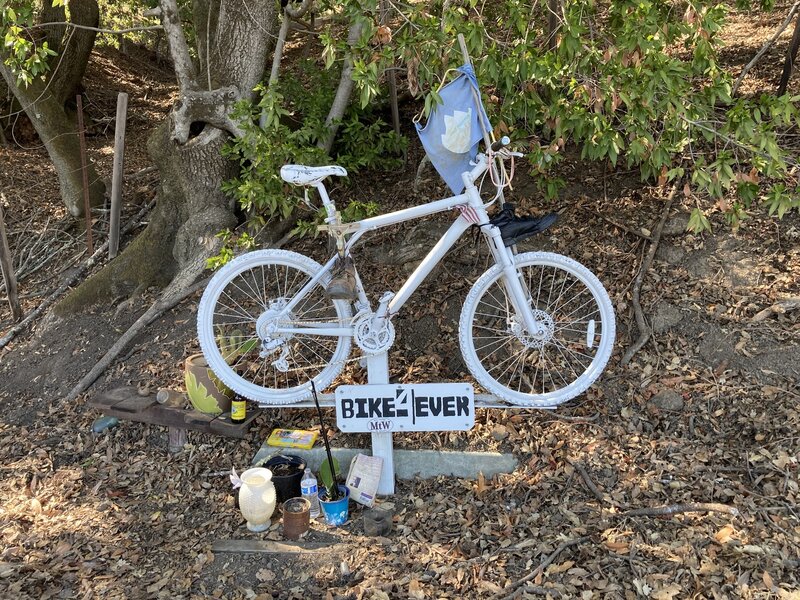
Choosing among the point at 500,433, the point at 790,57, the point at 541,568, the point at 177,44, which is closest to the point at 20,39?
the point at 177,44

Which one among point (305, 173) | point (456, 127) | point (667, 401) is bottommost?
point (667, 401)

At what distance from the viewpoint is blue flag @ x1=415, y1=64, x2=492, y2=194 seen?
3.63 m

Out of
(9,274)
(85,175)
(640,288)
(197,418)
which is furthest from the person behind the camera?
(85,175)

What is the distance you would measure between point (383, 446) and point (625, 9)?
2.70 meters

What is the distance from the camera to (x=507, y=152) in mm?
3605

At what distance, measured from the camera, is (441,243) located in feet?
12.5

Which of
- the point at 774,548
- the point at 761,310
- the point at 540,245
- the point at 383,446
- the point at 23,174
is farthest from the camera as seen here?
the point at 23,174

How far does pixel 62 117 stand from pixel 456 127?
514 cm

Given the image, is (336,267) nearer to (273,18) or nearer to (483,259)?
(483,259)

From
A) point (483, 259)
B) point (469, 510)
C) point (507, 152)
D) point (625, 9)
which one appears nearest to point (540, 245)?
point (483, 259)

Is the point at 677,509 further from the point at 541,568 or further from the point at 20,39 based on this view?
the point at 20,39

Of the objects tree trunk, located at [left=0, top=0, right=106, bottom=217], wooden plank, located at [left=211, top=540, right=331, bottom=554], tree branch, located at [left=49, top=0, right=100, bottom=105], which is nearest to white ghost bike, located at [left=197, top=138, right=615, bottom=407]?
wooden plank, located at [left=211, top=540, right=331, bottom=554]

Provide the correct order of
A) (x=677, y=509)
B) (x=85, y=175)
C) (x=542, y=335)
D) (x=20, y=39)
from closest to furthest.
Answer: (x=677, y=509) < (x=542, y=335) < (x=20, y=39) < (x=85, y=175)

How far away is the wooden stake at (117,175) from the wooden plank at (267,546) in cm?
351
